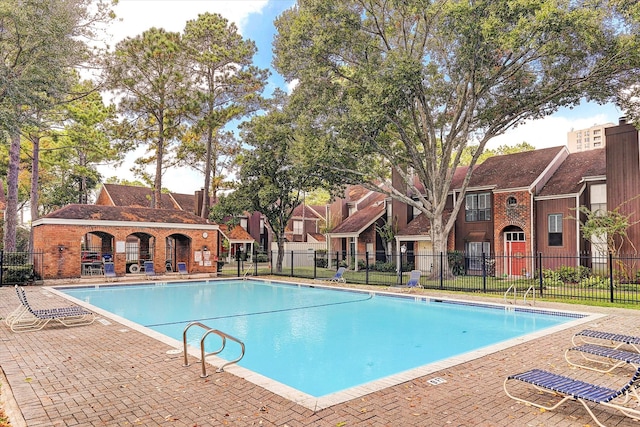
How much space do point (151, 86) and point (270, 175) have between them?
11.0 meters

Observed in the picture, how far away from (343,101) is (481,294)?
1181 cm

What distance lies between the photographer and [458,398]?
527 centimetres

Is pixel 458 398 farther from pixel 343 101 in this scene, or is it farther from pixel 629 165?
pixel 629 165

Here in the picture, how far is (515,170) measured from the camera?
26.3 meters

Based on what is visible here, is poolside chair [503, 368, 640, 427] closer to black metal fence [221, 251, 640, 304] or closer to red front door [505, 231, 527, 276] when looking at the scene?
black metal fence [221, 251, 640, 304]

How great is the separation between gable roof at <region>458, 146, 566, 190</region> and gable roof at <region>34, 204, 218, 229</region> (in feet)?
60.3

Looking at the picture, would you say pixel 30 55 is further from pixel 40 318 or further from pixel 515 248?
pixel 515 248

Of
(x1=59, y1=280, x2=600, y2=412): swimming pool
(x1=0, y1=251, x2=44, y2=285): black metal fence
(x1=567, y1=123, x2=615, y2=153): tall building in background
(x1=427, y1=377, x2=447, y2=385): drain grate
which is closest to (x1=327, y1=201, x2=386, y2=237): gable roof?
(x1=59, y1=280, x2=600, y2=412): swimming pool

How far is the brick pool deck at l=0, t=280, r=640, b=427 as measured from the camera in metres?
4.61

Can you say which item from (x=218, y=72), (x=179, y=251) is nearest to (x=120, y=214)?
(x=179, y=251)

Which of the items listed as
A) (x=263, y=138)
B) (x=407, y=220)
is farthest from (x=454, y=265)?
(x=263, y=138)

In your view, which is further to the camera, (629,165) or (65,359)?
(629,165)

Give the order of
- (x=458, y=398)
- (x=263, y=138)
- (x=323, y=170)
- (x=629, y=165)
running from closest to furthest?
(x=458, y=398)
(x=629, y=165)
(x=323, y=170)
(x=263, y=138)

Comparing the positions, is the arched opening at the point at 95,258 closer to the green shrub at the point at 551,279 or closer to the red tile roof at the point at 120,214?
the red tile roof at the point at 120,214
